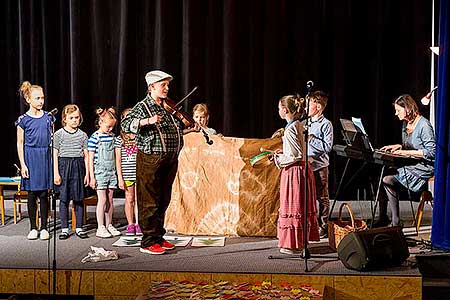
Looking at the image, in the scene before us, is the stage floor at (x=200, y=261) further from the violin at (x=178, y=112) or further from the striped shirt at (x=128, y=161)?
the violin at (x=178, y=112)

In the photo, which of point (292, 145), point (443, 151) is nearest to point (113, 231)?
point (292, 145)

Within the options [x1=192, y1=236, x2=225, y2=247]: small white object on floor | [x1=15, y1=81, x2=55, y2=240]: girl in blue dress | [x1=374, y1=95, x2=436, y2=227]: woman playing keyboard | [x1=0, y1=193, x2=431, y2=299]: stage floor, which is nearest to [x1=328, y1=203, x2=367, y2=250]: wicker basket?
[x1=0, y1=193, x2=431, y2=299]: stage floor

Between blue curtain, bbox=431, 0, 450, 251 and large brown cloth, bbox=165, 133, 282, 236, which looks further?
large brown cloth, bbox=165, 133, 282, 236

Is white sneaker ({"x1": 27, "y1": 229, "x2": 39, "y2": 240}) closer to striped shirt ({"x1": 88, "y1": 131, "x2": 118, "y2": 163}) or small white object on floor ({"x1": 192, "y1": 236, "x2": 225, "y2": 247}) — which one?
striped shirt ({"x1": 88, "y1": 131, "x2": 118, "y2": 163})

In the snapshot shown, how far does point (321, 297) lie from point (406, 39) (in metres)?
4.89

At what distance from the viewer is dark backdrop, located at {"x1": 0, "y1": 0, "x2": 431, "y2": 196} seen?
905 cm

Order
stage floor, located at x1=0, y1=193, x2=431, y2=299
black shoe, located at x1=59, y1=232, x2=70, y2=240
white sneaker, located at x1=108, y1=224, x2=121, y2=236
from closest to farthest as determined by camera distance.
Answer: stage floor, located at x1=0, y1=193, x2=431, y2=299, black shoe, located at x1=59, y1=232, x2=70, y2=240, white sneaker, located at x1=108, y1=224, x2=121, y2=236

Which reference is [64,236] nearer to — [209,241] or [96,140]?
[96,140]

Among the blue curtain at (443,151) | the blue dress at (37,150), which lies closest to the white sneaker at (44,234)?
the blue dress at (37,150)

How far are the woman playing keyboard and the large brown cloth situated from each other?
1086 mm

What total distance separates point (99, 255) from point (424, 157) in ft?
9.56

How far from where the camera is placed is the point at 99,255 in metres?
5.88

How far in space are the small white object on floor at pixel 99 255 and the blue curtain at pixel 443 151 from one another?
270 centimetres

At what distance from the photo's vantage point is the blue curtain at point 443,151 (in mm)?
6348
